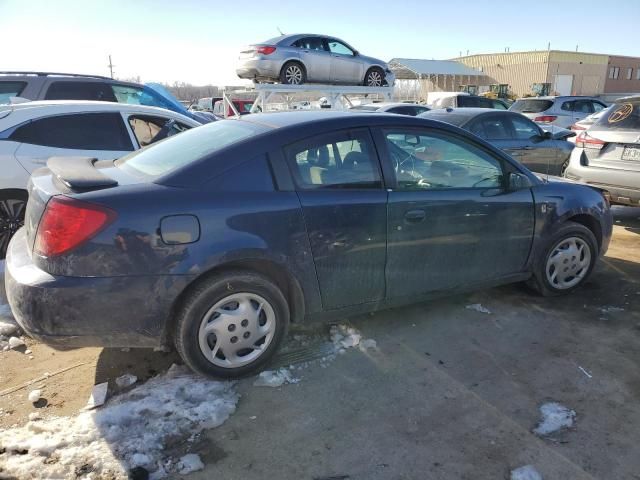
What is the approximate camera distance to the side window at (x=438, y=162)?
3.40m

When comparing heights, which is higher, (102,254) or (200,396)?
(102,254)

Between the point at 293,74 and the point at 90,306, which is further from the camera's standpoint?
the point at 293,74

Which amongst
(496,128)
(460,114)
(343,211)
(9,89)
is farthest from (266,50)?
(343,211)

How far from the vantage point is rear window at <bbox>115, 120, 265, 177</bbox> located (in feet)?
9.79

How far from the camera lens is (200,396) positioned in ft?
9.37

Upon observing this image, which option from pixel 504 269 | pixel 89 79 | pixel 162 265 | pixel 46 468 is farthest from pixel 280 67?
pixel 46 468

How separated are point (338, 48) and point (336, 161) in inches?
387

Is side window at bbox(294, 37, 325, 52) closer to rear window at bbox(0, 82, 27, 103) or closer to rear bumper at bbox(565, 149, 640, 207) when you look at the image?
rear window at bbox(0, 82, 27, 103)

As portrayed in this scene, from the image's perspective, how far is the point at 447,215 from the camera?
348 cm

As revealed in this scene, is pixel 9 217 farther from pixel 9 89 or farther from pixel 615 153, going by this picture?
pixel 615 153

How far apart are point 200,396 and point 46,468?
824mm

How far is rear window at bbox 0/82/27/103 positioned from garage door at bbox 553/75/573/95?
60.7m

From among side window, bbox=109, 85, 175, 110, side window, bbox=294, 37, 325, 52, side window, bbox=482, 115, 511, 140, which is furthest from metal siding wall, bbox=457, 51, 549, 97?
side window, bbox=109, 85, 175, 110

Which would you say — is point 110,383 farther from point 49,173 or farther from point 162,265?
point 49,173
